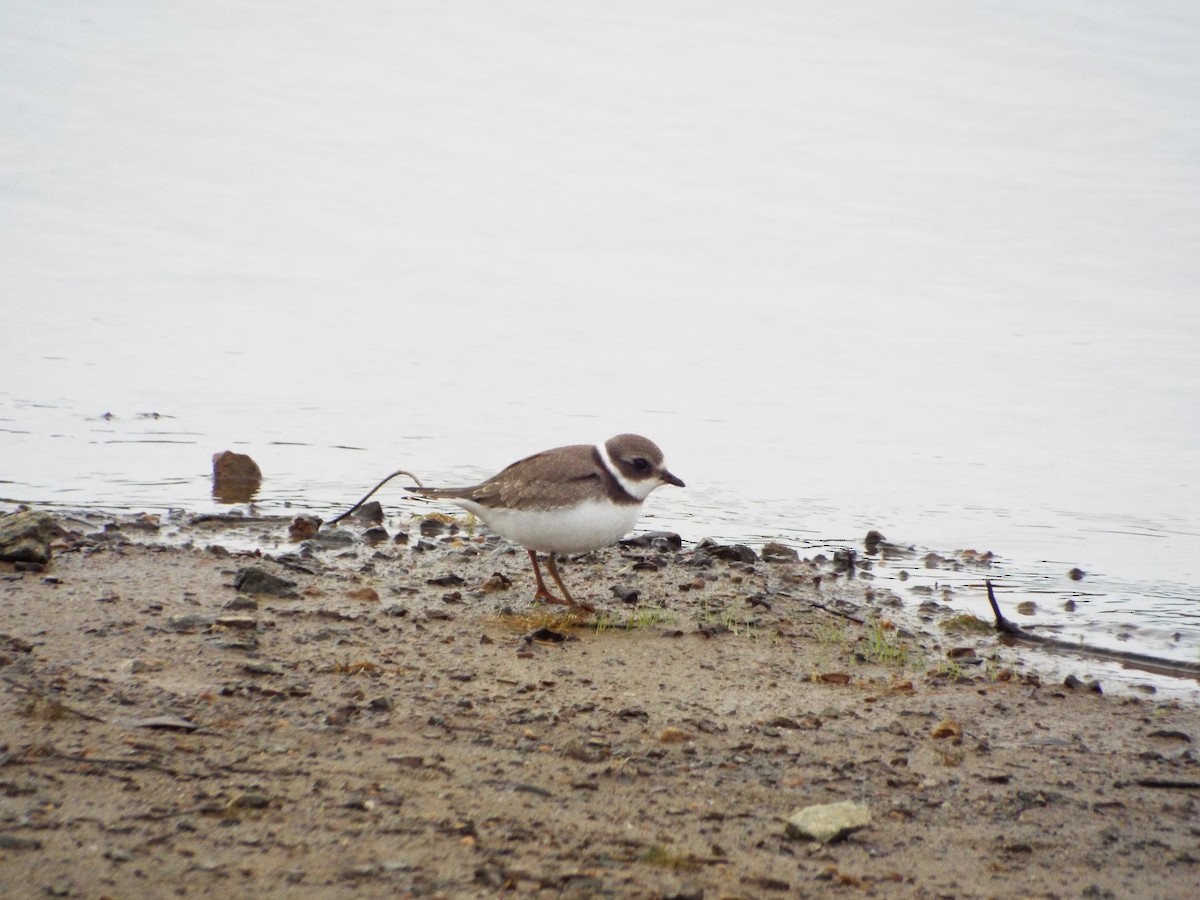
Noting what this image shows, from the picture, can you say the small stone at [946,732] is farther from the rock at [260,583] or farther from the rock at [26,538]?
the rock at [26,538]

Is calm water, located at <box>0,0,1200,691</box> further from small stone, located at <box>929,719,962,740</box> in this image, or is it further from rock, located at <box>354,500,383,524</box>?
small stone, located at <box>929,719,962,740</box>

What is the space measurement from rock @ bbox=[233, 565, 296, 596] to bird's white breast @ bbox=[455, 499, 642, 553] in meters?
1.13

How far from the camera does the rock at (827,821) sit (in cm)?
435

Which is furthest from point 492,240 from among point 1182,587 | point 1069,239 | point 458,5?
point 458,5

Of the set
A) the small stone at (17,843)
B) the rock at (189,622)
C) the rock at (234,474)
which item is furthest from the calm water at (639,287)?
the small stone at (17,843)

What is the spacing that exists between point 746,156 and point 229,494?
53.4 feet

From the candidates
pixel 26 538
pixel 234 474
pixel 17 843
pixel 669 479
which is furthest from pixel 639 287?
pixel 17 843

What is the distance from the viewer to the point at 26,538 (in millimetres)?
6867

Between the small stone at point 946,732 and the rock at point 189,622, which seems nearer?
the small stone at point 946,732

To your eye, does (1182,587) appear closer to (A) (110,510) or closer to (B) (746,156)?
(A) (110,510)

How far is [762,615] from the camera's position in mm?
7156

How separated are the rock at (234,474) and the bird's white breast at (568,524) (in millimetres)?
3079

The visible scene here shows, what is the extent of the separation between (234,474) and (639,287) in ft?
24.9

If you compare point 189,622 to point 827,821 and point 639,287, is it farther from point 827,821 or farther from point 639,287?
point 639,287
